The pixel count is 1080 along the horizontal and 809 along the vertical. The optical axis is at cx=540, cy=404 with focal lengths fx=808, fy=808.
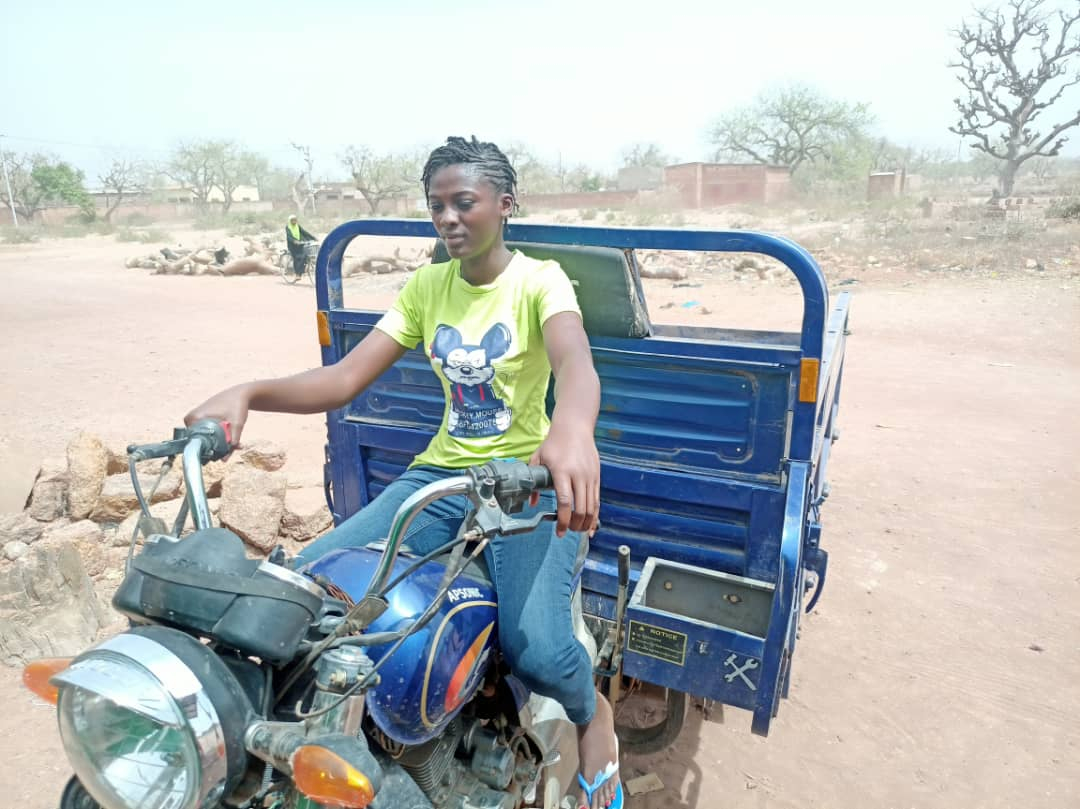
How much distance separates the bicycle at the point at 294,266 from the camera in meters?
16.5

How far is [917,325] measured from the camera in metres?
10.9

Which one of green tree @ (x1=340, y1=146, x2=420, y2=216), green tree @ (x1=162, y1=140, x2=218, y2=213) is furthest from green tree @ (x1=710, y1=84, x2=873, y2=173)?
green tree @ (x1=162, y1=140, x2=218, y2=213)

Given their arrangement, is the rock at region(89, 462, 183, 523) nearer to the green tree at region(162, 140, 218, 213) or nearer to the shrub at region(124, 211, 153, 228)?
the shrub at region(124, 211, 153, 228)

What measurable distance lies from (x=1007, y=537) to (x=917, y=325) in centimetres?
700

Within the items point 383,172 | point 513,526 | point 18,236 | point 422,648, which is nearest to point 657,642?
point 422,648

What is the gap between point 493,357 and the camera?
6.92 ft

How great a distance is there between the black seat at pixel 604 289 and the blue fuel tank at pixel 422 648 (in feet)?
3.64

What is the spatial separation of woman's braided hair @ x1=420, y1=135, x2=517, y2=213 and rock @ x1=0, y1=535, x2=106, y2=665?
98.1 inches

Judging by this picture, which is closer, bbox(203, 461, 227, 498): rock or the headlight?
the headlight

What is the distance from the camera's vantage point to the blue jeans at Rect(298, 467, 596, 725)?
5.72 ft

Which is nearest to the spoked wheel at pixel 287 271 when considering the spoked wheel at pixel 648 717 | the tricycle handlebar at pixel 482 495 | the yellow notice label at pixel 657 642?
the spoked wheel at pixel 648 717

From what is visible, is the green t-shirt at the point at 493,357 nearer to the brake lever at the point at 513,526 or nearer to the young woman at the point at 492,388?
the young woman at the point at 492,388

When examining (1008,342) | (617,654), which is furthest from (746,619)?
(1008,342)

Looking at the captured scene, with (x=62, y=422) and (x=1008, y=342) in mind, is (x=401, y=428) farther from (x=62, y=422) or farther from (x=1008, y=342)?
(x=1008, y=342)
